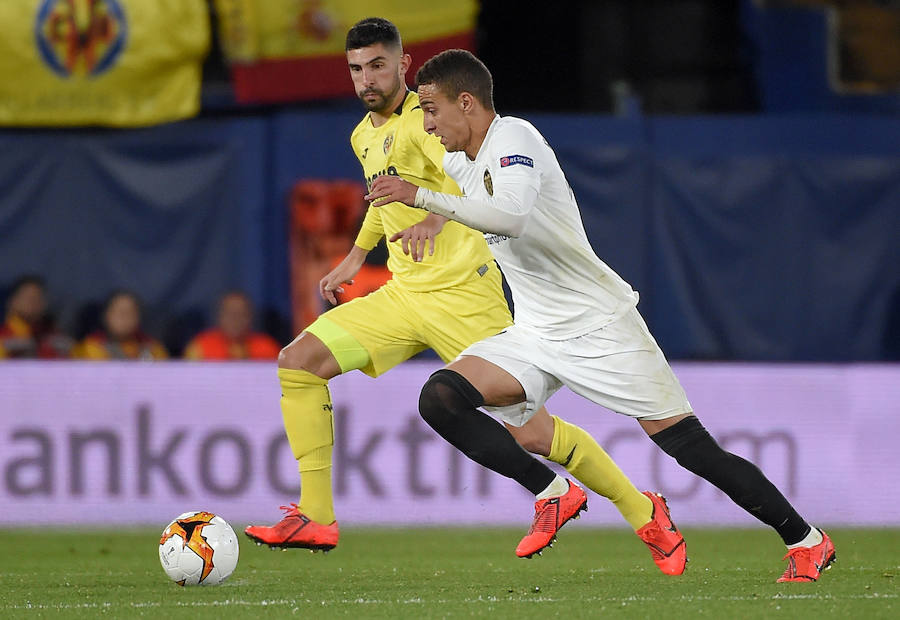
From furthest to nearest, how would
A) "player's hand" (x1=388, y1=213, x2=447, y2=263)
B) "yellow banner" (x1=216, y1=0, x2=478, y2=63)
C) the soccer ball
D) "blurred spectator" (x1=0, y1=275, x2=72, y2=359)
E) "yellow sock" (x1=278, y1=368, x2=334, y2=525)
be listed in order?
1. "yellow banner" (x1=216, y1=0, x2=478, y2=63)
2. "blurred spectator" (x1=0, y1=275, x2=72, y2=359)
3. "yellow sock" (x1=278, y1=368, x2=334, y2=525)
4. the soccer ball
5. "player's hand" (x1=388, y1=213, x2=447, y2=263)

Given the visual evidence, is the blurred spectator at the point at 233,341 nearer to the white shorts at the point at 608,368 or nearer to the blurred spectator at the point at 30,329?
the blurred spectator at the point at 30,329

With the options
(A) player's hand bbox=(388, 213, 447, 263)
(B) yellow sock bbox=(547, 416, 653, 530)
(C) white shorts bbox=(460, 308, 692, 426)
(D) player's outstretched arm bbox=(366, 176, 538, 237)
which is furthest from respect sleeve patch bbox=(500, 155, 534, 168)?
(B) yellow sock bbox=(547, 416, 653, 530)

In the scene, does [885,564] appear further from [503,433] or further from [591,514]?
[591,514]

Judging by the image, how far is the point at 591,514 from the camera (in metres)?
9.61

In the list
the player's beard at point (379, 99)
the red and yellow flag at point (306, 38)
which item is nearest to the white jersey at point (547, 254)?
the player's beard at point (379, 99)

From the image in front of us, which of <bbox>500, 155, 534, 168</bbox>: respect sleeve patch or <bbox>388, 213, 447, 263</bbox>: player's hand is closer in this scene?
<bbox>500, 155, 534, 168</bbox>: respect sleeve patch

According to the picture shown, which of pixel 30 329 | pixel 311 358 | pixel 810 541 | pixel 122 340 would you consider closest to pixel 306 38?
pixel 122 340

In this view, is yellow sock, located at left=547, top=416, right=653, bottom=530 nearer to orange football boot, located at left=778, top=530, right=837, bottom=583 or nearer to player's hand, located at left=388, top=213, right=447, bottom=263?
orange football boot, located at left=778, top=530, right=837, bottom=583

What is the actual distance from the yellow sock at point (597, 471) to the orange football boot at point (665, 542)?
0.12 feet

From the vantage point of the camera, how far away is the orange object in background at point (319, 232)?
12.2 meters

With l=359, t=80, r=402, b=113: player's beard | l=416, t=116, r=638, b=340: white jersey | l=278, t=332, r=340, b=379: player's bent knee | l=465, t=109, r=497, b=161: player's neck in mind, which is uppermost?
l=359, t=80, r=402, b=113: player's beard

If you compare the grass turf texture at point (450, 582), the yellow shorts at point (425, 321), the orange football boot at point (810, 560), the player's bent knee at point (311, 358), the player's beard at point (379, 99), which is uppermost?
the player's beard at point (379, 99)

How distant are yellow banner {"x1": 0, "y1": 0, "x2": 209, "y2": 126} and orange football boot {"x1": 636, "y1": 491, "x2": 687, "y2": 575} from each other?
268 inches

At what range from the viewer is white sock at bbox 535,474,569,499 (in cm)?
618
